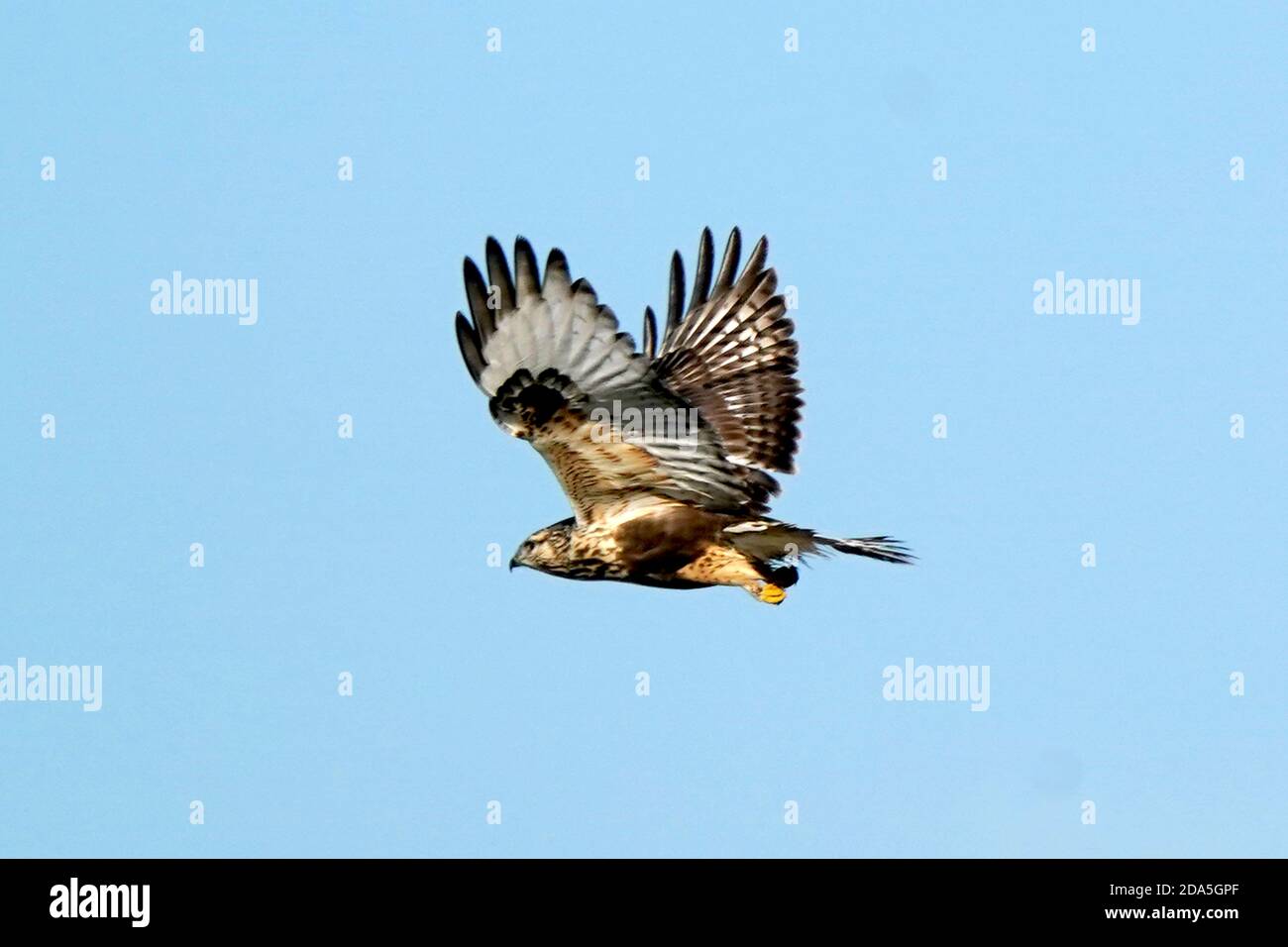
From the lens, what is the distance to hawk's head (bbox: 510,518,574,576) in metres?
13.7

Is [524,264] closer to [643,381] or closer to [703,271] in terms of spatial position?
[643,381]

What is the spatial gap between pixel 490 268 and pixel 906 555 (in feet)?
10.2

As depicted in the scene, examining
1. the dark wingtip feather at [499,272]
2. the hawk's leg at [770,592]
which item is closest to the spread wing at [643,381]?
the dark wingtip feather at [499,272]

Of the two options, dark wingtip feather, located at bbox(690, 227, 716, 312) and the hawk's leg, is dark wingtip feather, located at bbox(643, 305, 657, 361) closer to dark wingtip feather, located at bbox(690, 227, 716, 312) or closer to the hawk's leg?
dark wingtip feather, located at bbox(690, 227, 716, 312)

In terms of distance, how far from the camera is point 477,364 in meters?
12.7


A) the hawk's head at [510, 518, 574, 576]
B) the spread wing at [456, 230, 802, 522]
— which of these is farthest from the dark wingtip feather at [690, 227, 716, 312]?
the hawk's head at [510, 518, 574, 576]

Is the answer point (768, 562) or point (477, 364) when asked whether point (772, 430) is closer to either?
point (768, 562)

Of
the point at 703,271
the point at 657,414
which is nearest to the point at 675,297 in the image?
the point at 703,271

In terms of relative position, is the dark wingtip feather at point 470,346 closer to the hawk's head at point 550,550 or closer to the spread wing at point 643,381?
A: the spread wing at point 643,381

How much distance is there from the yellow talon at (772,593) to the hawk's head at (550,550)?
3.98ft

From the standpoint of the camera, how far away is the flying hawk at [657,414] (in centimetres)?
1258
